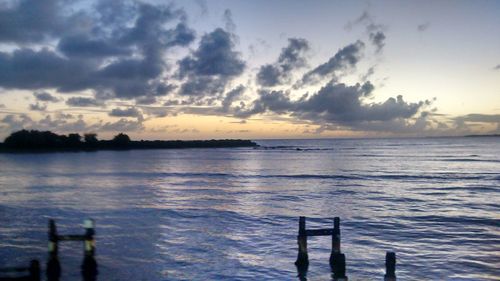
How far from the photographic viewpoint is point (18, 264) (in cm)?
1842

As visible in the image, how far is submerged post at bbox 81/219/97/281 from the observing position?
16.7 m

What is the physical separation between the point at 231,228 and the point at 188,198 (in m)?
15.2

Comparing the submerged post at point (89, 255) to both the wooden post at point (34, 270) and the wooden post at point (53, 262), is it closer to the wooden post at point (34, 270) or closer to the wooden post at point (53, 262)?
the wooden post at point (53, 262)

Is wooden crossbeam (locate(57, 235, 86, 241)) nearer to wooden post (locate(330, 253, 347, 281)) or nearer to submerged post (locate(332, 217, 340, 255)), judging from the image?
submerged post (locate(332, 217, 340, 255))

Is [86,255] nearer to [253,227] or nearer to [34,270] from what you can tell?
[34,270]

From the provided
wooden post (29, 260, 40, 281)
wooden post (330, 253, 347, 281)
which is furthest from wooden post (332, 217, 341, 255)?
wooden post (29, 260, 40, 281)

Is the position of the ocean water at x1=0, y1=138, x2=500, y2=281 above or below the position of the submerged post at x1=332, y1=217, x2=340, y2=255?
below

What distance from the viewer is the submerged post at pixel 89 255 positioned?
16703mm

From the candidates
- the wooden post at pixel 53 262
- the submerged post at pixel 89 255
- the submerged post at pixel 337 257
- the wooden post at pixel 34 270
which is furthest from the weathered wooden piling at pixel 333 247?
the wooden post at pixel 53 262

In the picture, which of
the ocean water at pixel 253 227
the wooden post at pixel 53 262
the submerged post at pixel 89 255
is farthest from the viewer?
the ocean water at pixel 253 227

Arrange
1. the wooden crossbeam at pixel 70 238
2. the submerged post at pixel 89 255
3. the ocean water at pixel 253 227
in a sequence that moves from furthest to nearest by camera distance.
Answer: the ocean water at pixel 253 227, the submerged post at pixel 89 255, the wooden crossbeam at pixel 70 238

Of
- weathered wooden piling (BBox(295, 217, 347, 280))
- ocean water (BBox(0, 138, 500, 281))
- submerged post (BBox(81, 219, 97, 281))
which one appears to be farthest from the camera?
ocean water (BBox(0, 138, 500, 281))

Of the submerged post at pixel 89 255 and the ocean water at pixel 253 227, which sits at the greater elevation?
the submerged post at pixel 89 255

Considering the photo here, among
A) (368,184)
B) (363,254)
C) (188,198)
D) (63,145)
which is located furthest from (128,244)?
(63,145)
